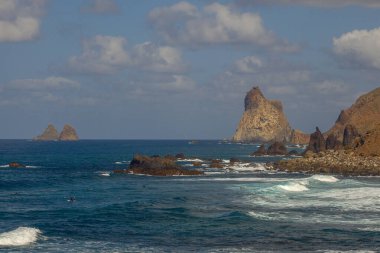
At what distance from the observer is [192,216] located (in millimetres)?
51438

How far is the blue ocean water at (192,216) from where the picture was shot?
39719mm

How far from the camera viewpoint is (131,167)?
349ft

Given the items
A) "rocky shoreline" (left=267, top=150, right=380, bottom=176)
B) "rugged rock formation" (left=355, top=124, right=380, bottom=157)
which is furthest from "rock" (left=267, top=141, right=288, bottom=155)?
"rugged rock formation" (left=355, top=124, right=380, bottom=157)

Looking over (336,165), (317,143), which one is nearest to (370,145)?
(336,165)

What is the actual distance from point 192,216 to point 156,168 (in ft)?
167

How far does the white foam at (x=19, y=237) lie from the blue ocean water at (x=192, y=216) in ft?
0.20

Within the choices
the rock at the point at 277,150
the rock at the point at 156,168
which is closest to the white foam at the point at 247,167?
the rock at the point at 156,168

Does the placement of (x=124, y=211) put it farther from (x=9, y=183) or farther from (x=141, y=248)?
(x=9, y=183)

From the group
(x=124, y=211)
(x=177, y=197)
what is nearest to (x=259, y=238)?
(x=124, y=211)

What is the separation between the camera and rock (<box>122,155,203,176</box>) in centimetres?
9994

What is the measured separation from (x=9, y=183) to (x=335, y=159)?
5043 centimetres

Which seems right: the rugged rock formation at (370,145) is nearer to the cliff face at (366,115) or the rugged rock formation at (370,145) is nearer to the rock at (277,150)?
the rock at (277,150)

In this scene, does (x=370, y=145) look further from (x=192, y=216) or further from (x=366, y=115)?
(x=366, y=115)

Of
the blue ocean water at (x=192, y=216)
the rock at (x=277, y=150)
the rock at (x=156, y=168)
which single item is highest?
the rock at (x=277, y=150)
